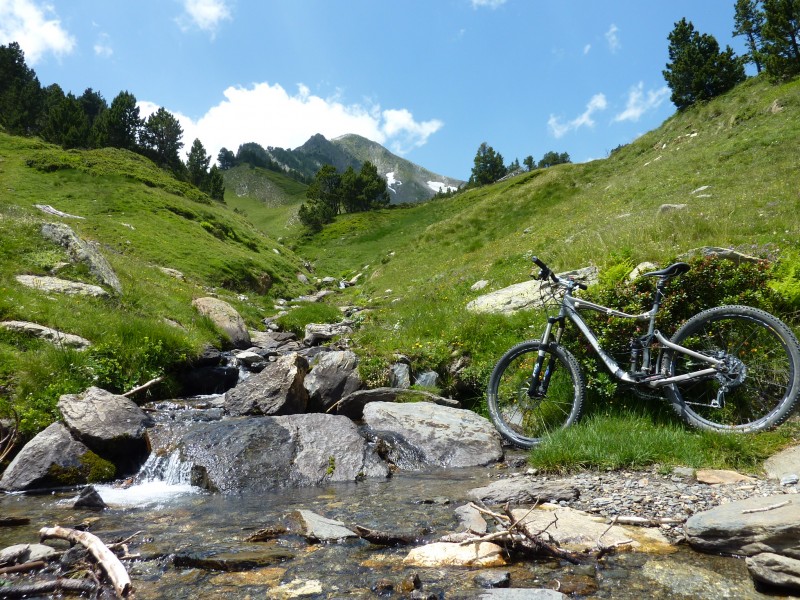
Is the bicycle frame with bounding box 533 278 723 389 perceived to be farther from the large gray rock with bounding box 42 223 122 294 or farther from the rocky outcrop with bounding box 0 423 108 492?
the large gray rock with bounding box 42 223 122 294

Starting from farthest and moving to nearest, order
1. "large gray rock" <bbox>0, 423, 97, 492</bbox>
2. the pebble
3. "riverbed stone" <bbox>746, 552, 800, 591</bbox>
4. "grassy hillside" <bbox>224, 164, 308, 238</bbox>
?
"grassy hillside" <bbox>224, 164, 308, 238</bbox> → "large gray rock" <bbox>0, 423, 97, 492</bbox> → the pebble → "riverbed stone" <bbox>746, 552, 800, 591</bbox>

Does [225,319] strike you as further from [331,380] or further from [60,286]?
[331,380]

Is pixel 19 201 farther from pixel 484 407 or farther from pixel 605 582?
pixel 605 582

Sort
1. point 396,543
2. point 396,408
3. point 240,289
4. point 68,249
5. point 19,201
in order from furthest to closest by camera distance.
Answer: point 19,201 → point 240,289 → point 68,249 → point 396,408 → point 396,543

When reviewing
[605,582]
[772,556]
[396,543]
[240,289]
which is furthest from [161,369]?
[240,289]

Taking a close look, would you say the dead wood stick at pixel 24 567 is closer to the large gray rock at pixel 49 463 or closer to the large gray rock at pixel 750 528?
the large gray rock at pixel 49 463

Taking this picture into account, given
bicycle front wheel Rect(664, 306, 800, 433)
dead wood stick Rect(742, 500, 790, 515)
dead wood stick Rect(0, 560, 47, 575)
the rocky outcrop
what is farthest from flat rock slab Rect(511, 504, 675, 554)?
the rocky outcrop

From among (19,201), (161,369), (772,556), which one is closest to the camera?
(772,556)

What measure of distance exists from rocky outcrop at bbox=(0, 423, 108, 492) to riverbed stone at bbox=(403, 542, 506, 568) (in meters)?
6.08

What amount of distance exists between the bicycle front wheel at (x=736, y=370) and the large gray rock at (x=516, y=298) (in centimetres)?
525

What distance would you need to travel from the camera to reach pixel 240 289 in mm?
31891

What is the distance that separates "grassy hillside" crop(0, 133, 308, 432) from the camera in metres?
10.3

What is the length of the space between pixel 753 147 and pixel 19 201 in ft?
160

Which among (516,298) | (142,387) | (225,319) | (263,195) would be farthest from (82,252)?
(263,195)
